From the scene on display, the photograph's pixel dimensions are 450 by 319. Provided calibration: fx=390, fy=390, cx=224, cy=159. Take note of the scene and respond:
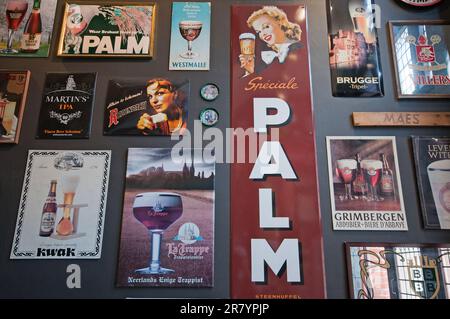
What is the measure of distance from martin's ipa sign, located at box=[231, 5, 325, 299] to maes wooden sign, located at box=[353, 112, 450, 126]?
324mm

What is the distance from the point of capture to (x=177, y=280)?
2.14 meters

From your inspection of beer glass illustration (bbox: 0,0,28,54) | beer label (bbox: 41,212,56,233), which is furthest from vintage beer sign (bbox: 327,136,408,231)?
beer glass illustration (bbox: 0,0,28,54)

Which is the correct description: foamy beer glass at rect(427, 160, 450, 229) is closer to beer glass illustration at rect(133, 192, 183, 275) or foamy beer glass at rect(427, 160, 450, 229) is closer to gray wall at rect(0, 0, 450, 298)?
gray wall at rect(0, 0, 450, 298)

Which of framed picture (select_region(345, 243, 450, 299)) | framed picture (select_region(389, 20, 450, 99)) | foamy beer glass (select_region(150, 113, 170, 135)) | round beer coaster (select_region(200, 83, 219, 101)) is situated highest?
framed picture (select_region(389, 20, 450, 99))

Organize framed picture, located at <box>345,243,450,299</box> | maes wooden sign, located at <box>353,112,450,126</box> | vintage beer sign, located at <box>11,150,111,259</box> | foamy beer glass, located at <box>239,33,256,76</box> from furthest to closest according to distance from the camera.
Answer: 1. foamy beer glass, located at <box>239,33,256,76</box>
2. maes wooden sign, located at <box>353,112,450,126</box>
3. vintage beer sign, located at <box>11,150,111,259</box>
4. framed picture, located at <box>345,243,450,299</box>

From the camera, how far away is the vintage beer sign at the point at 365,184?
2.22 m

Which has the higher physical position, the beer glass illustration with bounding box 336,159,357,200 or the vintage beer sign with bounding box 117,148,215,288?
the beer glass illustration with bounding box 336,159,357,200

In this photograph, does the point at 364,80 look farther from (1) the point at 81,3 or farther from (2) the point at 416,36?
(1) the point at 81,3

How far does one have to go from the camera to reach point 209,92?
2.44 m

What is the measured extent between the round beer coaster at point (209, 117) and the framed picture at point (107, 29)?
54 centimetres

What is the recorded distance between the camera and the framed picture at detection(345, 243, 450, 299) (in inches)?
82.5

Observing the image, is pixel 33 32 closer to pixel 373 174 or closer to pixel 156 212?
pixel 156 212

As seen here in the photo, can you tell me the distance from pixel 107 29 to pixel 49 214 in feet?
4.04

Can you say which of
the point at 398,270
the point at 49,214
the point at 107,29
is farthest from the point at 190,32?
the point at 398,270
